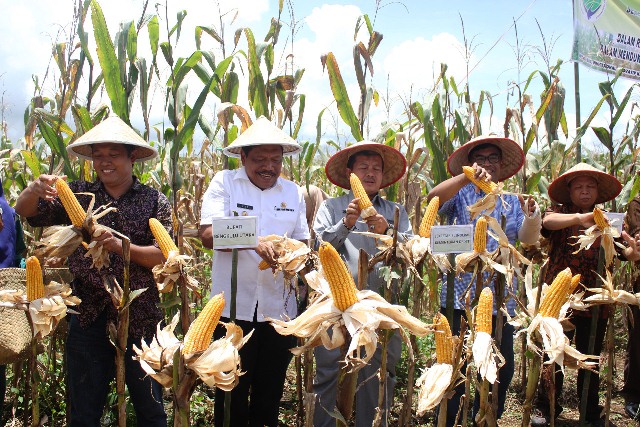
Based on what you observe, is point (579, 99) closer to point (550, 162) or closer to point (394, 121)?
point (550, 162)

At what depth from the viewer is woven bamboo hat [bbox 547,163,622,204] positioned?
3363 millimetres

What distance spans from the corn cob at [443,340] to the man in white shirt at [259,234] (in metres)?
1.19

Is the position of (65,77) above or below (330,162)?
above

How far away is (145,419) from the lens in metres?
2.66

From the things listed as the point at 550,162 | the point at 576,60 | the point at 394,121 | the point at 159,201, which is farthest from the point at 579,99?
the point at 159,201

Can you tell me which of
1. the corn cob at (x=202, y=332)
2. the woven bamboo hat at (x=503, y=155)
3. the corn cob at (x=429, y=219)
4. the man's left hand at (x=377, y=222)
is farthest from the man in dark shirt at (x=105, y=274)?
the woven bamboo hat at (x=503, y=155)

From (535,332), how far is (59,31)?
369 cm

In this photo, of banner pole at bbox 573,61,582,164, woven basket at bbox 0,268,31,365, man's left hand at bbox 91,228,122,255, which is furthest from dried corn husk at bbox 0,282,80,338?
banner pole at bbox 573,61,582,164

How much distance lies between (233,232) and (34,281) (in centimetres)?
91

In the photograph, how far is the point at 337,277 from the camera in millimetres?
1449

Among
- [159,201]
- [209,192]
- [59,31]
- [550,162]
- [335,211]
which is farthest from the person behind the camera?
[550,162]

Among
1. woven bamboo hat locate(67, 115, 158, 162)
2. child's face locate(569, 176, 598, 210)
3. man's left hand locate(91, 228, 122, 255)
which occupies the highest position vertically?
woven bamboo hat locate(67, 115, 158, 162)

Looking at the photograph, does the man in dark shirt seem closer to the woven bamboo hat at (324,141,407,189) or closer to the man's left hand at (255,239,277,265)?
the man's left hand at (255,239,277,265)

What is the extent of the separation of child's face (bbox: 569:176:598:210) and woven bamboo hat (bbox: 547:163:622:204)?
35 millimetres
